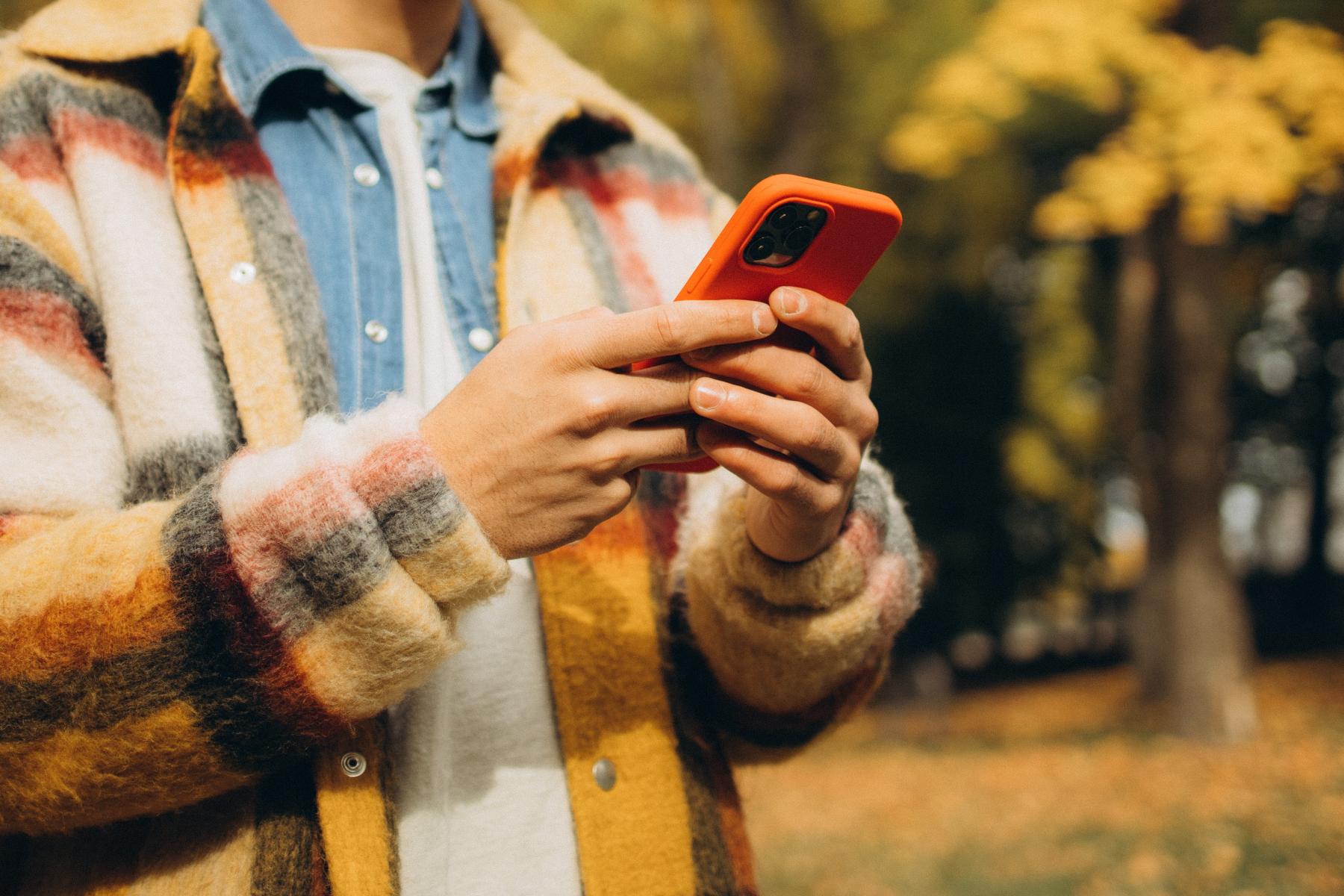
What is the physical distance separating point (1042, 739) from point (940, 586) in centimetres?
315

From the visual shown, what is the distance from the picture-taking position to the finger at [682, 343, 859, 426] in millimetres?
1075

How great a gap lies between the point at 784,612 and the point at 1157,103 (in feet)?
16.9

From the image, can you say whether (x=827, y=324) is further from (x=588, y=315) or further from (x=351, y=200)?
(x=351, y=200)

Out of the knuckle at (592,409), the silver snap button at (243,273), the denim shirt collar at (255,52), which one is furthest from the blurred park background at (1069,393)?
the denim shirt collar at (255,52)

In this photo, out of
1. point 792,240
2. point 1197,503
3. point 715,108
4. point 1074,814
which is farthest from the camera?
point 715,108

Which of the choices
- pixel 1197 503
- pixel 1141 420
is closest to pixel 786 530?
pixel 1197 503

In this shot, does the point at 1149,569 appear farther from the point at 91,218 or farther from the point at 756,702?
the point at 91,218

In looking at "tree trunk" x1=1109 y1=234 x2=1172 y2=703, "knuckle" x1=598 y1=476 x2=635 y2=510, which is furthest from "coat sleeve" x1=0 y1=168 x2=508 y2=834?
"tree trunk" x1=1109 y1=234 x2=1172 y2=703

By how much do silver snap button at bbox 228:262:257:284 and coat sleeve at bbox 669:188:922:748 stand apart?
2.19ft

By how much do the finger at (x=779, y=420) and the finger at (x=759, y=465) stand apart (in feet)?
0.05

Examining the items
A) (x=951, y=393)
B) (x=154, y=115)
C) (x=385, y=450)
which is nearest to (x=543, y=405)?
(x=385, y=450)

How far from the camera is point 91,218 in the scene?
117cm

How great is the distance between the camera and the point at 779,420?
3.56 feet

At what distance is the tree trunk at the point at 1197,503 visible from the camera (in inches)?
263
